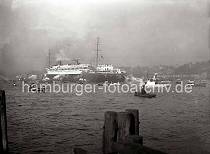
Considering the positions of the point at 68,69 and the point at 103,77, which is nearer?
the point at 103,77

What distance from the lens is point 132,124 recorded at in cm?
525

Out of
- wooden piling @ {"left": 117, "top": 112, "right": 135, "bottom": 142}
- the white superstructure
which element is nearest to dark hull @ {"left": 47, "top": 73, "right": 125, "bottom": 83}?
the white superstructure

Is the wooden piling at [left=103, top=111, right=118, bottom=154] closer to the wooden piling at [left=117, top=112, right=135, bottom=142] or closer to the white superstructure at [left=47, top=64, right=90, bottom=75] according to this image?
the wooden piling at [left=117, top=112, right=135, bottom=142]

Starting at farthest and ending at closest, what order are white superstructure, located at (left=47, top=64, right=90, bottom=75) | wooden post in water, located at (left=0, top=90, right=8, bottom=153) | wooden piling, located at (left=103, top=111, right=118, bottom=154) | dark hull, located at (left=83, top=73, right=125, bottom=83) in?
1. white superstructure, located at (left=47, top=64, right=90, bottom=75)
2. dark hull, located at (left=83, top=73, right=125, bottom=83)
3. wooden post in water, located at (left=0, top=90, right=8, bottom=153)
4. wooden piling, located at (left=103, top=111, right=118, bottom=154)

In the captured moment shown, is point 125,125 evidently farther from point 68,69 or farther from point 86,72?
point 68,69

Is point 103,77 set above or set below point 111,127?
below

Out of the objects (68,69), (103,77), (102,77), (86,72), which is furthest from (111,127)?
(68,69)

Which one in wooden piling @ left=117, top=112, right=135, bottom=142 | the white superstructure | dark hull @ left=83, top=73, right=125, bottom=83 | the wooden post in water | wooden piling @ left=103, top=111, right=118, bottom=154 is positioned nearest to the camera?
wooden piling @ left=117, top=112, right=135, bottom=142

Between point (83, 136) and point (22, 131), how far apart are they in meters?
2.99

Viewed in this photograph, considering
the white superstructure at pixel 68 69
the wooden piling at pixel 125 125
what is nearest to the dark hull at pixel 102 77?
the white superstructure at pixel 68 69

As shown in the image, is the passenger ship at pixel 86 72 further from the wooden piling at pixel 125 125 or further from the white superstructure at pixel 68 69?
the wooden piling at pixel 125 125

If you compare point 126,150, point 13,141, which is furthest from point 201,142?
point 126,150

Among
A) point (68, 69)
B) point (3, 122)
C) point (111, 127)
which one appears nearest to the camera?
point (111, 127)

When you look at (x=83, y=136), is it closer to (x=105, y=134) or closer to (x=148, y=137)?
(x=148, y=137)
